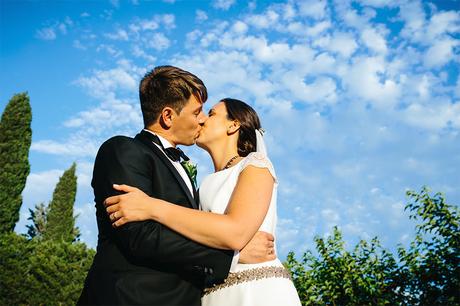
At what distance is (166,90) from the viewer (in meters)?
3.41

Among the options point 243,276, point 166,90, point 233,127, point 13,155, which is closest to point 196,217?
point 243,276

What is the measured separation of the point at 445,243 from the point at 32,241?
1743 cm

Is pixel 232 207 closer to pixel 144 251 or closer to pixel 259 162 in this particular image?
pixel 259 162

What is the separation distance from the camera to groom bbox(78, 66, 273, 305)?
2.50 metres

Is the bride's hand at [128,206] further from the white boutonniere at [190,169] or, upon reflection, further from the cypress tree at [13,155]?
the cypress tree at [13,155]

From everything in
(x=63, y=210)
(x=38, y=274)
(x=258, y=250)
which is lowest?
(x=258, y=250)

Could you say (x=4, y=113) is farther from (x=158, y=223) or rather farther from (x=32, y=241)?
(x=158, y=223)

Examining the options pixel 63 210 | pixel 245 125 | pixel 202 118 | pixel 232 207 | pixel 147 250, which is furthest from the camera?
pixel 63 210

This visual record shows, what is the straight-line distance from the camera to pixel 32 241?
790 inches

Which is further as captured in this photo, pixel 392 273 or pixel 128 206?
pixel 392 273

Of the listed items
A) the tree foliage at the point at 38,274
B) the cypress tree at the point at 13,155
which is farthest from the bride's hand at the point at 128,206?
the cypress tree at the point at 13,155

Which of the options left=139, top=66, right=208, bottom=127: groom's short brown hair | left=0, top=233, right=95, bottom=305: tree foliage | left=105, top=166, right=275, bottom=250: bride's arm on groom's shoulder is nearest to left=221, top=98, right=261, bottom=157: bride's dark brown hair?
left=139, top=66, right=208, bottom=127: groom's short brown hair

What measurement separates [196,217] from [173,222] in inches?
5.8

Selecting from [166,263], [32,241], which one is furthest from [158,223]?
[32,241]
